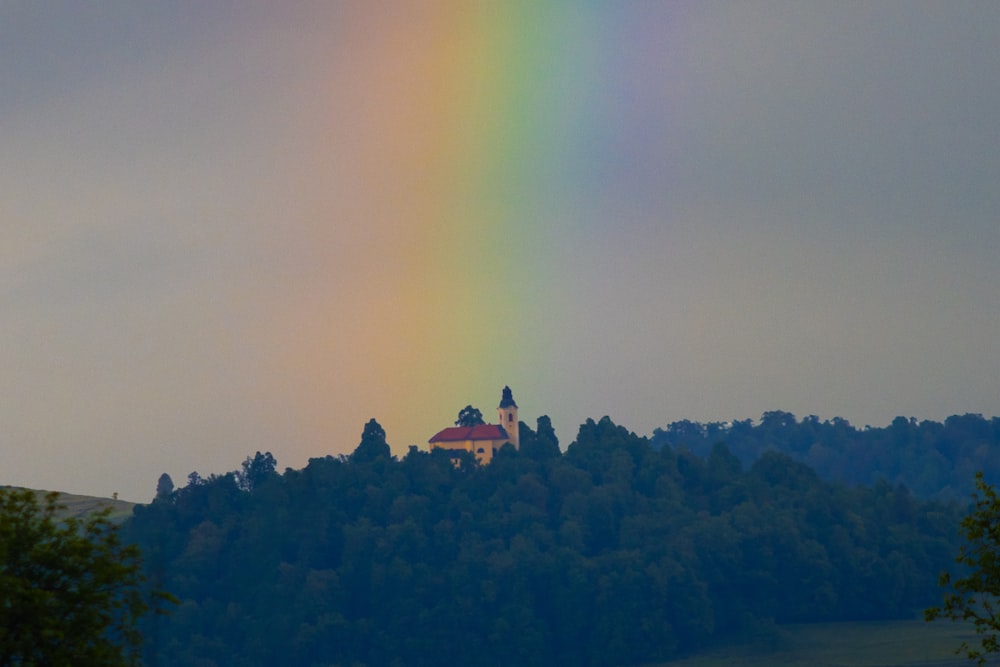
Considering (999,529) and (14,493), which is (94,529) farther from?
(999,529)

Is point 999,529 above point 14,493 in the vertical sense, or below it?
below

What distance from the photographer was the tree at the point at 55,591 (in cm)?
4028

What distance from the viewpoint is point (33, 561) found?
42250 mm

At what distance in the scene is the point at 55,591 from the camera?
42.0 meters

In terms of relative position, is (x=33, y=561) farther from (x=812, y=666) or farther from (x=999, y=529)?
(x=812, y=666)

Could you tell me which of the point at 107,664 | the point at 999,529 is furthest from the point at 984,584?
the point at 107,664

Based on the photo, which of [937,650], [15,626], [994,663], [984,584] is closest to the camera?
[15,626]

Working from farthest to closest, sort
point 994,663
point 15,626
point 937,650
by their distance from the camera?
point 937,650, point 994,663, point 15,626

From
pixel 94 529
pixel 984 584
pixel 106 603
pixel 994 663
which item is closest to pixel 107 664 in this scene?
pixel 106 603

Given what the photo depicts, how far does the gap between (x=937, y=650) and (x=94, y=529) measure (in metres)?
173

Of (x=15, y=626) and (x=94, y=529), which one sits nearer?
(x=15, y=626)

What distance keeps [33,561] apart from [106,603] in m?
2.43

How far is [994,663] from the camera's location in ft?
586

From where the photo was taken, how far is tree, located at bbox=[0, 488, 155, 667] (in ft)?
132
